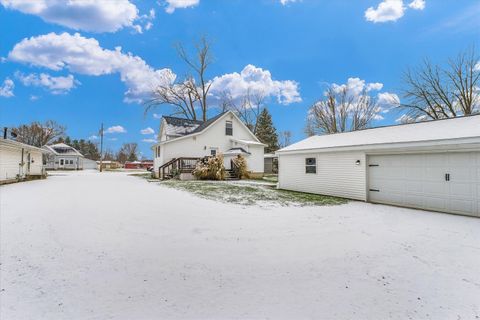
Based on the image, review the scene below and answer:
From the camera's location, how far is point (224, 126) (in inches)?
877

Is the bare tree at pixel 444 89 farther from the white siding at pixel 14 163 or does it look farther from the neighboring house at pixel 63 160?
the neighboring house at pixel 63 160

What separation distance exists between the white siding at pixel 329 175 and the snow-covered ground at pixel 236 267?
3277 mm

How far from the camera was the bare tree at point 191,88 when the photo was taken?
105 ft

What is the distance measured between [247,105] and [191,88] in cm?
872

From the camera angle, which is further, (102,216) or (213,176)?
(213,176)

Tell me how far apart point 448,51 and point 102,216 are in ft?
76.9

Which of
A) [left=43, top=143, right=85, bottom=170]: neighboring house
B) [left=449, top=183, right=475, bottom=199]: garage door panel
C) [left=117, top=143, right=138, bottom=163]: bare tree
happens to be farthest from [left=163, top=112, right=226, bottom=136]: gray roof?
[left=117, top=143, right=138, bottom=163]: bare tree

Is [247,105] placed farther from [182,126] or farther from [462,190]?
[462,190]

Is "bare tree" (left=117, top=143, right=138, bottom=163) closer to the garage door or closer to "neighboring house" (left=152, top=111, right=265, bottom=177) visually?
"neighboring house" (left=152, top=111, right=265, bottom=177)

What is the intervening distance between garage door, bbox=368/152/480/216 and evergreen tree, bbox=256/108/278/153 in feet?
97.5

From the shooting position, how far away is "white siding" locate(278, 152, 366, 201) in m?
9.58

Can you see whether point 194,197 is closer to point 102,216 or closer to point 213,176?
point 102,216

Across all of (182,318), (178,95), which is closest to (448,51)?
(182,318)

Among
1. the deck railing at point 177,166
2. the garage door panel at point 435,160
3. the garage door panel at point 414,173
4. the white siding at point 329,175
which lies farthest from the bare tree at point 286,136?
the garage door panel at point 435,160
